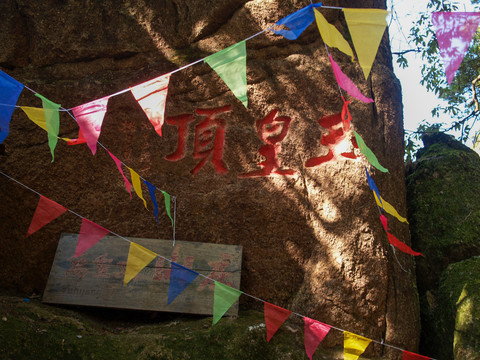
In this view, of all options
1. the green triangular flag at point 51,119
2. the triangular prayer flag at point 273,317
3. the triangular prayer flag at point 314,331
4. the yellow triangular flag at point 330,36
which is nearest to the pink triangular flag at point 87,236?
the green triangular flag at point 51,119

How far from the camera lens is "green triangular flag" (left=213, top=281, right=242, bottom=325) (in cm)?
312

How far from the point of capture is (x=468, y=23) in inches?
97.0

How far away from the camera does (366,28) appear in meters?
2.72

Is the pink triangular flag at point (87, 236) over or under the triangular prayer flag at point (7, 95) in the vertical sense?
under

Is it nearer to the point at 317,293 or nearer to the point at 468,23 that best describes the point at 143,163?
the point at 317,293

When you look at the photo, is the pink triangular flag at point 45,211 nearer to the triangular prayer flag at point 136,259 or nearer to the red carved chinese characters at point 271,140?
the triangular prayer flag at point 136,259

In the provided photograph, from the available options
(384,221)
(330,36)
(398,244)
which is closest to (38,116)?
(330,36)

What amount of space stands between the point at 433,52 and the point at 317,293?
6101 mm

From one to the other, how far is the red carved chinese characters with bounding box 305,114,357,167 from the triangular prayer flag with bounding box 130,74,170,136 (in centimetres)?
186

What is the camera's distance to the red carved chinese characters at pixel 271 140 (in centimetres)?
432

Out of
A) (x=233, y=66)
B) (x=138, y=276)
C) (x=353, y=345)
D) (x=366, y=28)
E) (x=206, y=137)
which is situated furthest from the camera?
(x=206, y=137)

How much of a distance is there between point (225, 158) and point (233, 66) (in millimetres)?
1693

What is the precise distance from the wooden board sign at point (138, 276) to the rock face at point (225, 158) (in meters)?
0.24

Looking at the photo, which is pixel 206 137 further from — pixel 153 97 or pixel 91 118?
pixel 91 118
